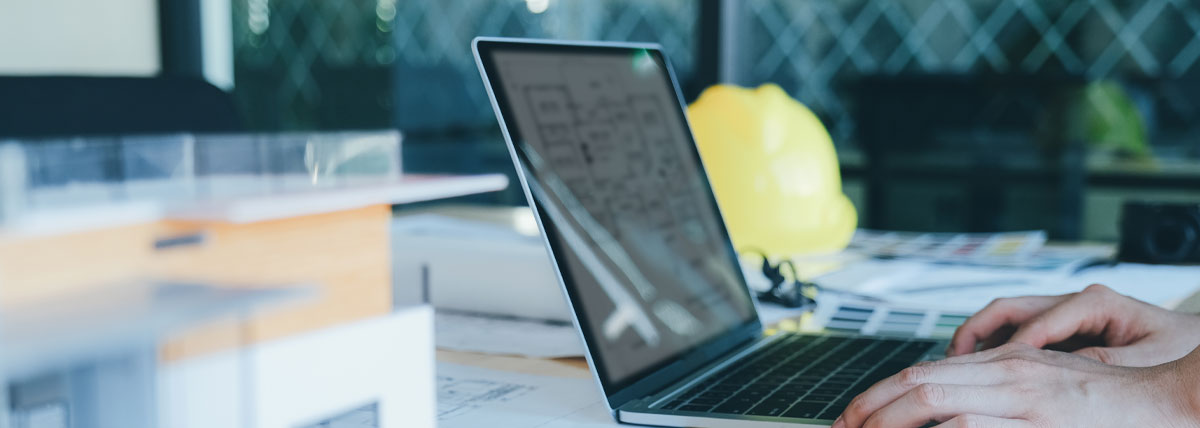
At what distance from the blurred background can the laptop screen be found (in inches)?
48.3

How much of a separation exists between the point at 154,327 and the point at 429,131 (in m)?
2.89

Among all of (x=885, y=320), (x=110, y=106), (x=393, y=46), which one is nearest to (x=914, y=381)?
(x=885, y=320)

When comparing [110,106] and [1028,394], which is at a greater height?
[110,106]

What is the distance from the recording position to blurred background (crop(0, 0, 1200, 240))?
2316 millimetres

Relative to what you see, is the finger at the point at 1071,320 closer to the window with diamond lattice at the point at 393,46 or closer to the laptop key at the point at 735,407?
the laptop key at the point at 735,407

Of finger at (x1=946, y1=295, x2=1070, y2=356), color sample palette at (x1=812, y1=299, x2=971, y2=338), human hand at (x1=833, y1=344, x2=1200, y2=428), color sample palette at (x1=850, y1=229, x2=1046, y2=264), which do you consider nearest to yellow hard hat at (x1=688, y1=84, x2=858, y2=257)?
color sample palette at (x1=850, y1=229, x2=1046, y2=264)

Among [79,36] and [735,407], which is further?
[79,36]

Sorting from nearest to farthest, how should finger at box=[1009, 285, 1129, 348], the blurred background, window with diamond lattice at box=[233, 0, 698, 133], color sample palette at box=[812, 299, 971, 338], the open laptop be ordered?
the open laptop, finger at box=[1009, 285, 1129, 348], color sample palette at box=[812, 299, 971, 338], the blurred background, window with diamond lattice at box=[233, 0, 698, 133]

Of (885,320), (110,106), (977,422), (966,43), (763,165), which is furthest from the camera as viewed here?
(966,43)

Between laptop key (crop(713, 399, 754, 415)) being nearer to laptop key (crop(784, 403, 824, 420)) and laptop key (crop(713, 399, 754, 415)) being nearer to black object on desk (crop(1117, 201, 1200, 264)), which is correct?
laptop key (crop(784, 403, 824, 420))

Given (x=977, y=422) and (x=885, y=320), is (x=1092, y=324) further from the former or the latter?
(x=977, y=422)

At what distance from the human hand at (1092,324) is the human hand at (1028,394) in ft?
0.44

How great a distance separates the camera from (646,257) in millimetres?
783

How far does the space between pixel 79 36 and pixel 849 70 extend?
7.40ft
